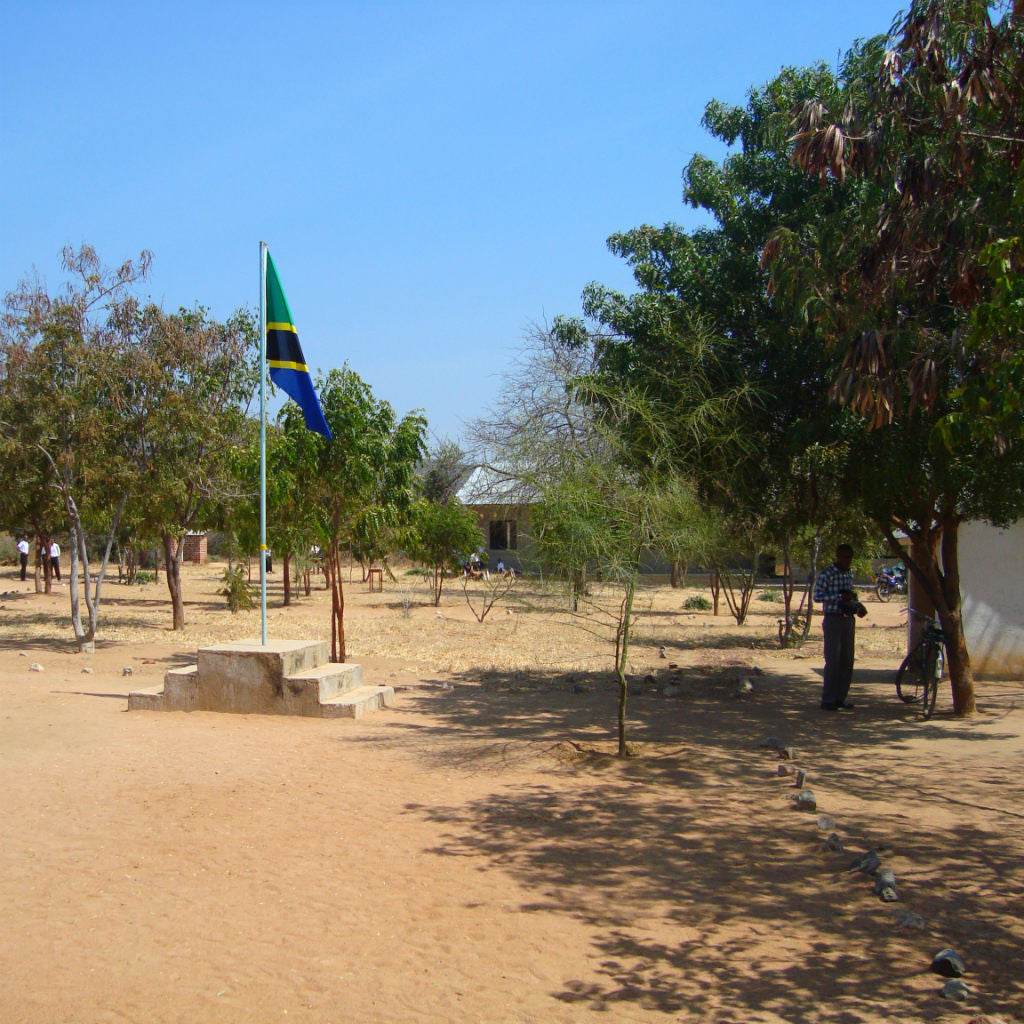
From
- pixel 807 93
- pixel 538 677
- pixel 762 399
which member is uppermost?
pixel 807 93

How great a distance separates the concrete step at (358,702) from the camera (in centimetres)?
1057

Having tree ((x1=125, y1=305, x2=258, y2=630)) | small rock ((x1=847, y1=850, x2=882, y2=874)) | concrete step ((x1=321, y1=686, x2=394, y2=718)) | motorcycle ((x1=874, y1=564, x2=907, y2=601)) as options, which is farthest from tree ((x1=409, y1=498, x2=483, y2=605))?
small rock ((x1=847, y1=850, x2=882, y2=874))

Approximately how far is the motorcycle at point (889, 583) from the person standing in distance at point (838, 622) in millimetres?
22269

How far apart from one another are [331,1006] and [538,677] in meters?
10.6

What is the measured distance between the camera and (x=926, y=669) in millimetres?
10570

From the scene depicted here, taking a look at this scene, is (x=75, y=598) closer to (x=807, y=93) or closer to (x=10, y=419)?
(x=10, y=419)

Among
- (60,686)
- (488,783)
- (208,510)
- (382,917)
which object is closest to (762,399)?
(488,783)

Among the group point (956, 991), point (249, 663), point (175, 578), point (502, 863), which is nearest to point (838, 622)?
point (502, 863)

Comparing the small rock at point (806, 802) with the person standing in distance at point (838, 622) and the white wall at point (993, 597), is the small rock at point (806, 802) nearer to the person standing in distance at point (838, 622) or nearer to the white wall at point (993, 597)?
the person standing in distance at point (838, 622)

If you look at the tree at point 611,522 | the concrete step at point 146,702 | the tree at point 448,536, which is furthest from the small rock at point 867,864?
the tree at point 448,536

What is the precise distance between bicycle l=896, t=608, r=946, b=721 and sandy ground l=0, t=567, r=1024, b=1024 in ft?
1.72

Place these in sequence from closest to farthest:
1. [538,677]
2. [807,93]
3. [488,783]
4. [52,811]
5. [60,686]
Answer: [52,811], [488,783], [807,93], [60,686], [538,677]

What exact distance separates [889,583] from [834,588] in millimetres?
23331

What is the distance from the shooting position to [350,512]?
14758mm
